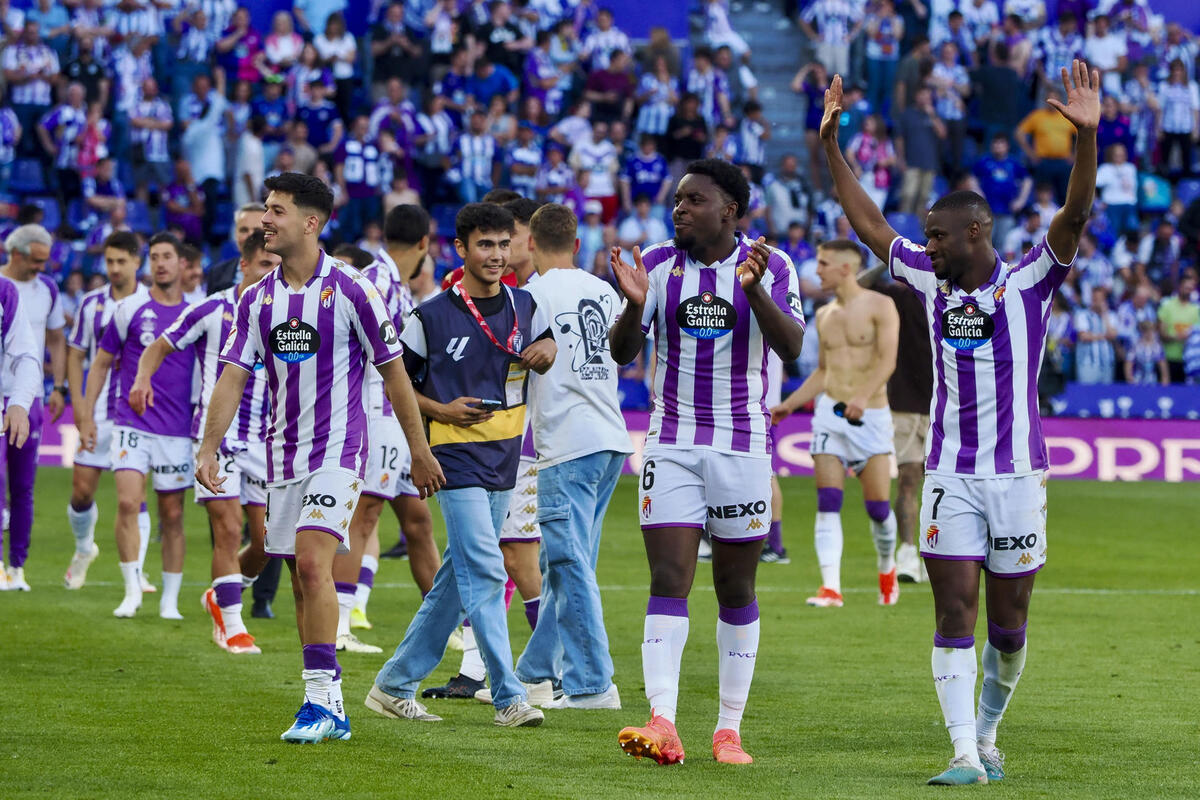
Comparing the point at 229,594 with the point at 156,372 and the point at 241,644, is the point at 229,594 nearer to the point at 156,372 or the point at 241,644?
the point at 241,644

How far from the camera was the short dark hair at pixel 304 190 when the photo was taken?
7410 millimetres

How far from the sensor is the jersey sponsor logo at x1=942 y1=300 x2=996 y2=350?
6594 mm

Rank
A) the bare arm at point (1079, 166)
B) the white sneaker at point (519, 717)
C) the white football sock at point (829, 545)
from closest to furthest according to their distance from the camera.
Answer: the bare arm at point (1079, 166), the white sneaker at point (519, 717), the white football sock at point (829, 545)

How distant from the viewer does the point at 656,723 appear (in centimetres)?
670

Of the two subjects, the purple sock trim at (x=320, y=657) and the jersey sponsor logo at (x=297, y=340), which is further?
the jersey sponsor logo at (x=297, y=340)

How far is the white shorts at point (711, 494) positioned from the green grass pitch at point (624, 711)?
0.92 metres

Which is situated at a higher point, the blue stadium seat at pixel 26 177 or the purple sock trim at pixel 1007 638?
the blue stadium seat at pixel 26 177

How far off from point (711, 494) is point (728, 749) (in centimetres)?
99

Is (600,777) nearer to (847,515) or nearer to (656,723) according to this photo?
(656,723)

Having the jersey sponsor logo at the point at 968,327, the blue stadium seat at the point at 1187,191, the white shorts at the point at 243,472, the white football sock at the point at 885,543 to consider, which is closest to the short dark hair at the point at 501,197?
the white shorts at the point at 243,472

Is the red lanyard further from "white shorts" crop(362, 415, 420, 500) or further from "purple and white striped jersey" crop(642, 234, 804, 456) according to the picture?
"white shorts" crop(362, 415, 420, 500)

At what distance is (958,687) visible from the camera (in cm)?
653

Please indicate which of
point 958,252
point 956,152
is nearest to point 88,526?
point 958,252

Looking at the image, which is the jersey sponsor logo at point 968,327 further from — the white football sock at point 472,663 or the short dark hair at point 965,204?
the white football sock at point 472,663
